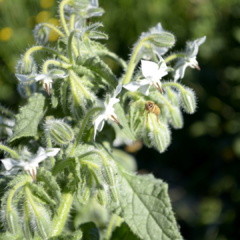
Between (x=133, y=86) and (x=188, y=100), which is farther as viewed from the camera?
(x=188, y=100)

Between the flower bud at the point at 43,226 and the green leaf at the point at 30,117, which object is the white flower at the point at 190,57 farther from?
the flower bud at the point at 43,226

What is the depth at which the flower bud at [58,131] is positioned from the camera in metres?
1.01

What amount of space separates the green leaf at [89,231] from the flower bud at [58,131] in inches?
17.0

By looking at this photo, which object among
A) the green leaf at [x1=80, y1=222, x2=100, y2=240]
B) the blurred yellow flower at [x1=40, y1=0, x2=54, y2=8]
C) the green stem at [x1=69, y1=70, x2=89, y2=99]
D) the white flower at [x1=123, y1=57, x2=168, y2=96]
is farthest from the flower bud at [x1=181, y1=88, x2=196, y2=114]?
the blurred yellow flower at [x1=40, y1=0, x2=54, y2=8]

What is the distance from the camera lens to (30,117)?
3.40 ft

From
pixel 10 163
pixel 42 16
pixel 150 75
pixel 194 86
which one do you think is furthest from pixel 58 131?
pixel 42 16

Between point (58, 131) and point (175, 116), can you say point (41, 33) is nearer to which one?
point (58, 131)

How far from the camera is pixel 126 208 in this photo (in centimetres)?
107

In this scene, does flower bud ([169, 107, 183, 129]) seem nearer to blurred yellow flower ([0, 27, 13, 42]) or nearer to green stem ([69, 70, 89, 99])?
green stem ([69, 70, 89, 99])

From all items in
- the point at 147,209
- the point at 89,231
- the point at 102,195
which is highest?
the point at 102,195

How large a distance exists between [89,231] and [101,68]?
2.14 feet

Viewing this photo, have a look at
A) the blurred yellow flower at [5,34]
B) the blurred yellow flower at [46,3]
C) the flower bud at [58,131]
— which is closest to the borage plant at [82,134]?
the flower bud at [58,131]

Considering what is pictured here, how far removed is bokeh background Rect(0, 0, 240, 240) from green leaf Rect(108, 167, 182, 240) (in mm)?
1955

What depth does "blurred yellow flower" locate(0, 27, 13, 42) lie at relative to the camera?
11.1ft
